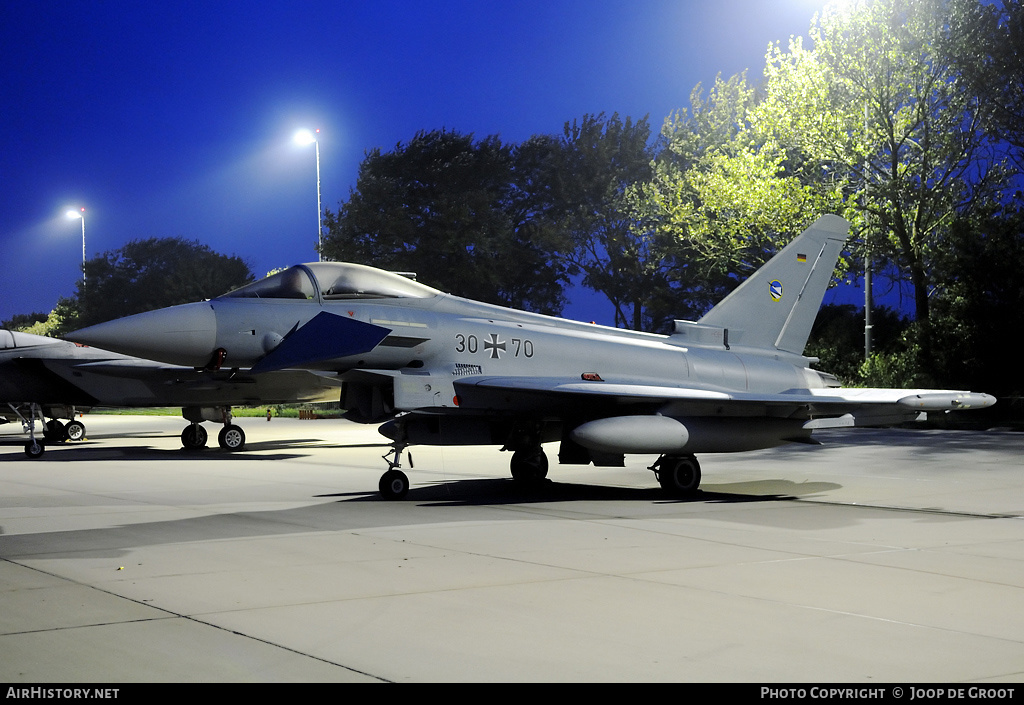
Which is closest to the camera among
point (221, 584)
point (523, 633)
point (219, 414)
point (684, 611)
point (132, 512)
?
point (523, 633)

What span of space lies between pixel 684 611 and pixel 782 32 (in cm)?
13989

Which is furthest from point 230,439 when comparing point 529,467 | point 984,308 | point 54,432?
point 984,308

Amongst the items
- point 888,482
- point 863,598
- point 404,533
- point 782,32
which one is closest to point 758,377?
point 888,482

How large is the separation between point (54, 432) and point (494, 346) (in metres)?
17.3

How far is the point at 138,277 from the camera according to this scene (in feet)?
283

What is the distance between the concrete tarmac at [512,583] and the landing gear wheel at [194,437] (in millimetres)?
8143

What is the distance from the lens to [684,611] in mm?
5152

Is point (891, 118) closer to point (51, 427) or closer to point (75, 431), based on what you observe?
point (75, 431)

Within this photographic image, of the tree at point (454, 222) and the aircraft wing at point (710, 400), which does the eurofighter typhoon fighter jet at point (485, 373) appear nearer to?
the aircraft wing at point (710, 400)

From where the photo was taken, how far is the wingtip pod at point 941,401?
10.9 meters

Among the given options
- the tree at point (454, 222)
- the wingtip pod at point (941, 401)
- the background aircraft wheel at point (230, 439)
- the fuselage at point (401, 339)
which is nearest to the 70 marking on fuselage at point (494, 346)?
the fuselage at point (401, 339)

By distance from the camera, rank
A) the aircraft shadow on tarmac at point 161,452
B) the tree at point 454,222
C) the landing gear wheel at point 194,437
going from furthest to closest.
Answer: the tree at point 454,222 → the landing gear wheel at point 194,437 → the aircraft shadow on tarmac at point 161,452

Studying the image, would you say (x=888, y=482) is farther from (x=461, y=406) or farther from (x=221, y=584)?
(x=221, y=584)

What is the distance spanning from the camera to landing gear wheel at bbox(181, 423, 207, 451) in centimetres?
2095
